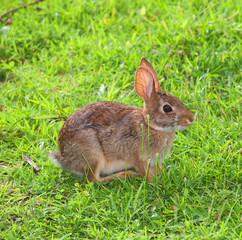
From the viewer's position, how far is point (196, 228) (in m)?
3.46

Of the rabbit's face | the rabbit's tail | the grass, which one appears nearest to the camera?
the grass

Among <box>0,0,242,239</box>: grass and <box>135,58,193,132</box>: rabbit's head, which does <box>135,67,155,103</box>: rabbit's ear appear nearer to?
<box>135,58,193,132</box>: rabbit's head

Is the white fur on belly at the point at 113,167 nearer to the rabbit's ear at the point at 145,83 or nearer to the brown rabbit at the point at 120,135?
the brown rabbit at the point at 120,135

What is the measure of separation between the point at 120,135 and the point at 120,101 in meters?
1.08

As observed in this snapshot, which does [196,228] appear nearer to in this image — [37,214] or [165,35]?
[37,214]

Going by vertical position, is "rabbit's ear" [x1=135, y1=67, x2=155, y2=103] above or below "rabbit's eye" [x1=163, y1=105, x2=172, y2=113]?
above

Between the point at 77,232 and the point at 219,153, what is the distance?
1.62 metres

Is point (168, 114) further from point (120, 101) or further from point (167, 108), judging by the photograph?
point (120, 101)

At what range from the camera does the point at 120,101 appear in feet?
16.8

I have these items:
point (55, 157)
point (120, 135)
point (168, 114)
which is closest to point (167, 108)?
point (168, 114)

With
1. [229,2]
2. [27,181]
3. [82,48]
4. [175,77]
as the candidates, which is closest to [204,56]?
[175,77]

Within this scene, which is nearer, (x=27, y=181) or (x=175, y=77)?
(x=27, y=181)

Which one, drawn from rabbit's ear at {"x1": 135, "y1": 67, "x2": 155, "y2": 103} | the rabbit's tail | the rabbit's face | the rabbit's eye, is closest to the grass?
the rabbit's tail

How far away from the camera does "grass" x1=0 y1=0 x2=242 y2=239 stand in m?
3.62
